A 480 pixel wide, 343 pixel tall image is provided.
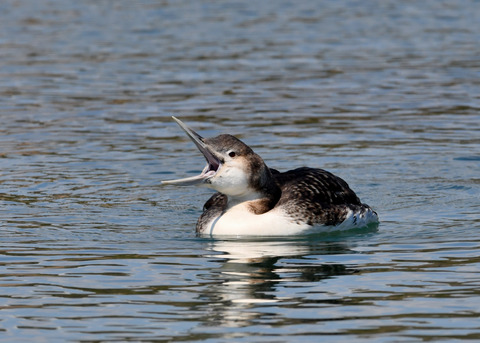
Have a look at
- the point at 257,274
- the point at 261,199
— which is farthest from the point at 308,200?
the point at 257,274

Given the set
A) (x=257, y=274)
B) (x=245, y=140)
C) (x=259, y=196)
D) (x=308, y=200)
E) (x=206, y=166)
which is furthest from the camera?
(x=245, y=140)

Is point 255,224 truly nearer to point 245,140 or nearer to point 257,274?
point 257,274

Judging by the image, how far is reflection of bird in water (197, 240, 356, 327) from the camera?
769 cm

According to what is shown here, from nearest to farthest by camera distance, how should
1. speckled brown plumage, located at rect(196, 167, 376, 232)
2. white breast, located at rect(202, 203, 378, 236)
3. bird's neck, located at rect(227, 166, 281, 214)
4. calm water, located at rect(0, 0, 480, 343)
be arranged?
calm water, located at rect(0, 0, 480, 343) < white breast, located at rect(202, 203, 378, 236) < bird's neck, located at rect(227, 166, 281, 214) < speckled brown plumage, located at rect(196, 167, 376, 232)

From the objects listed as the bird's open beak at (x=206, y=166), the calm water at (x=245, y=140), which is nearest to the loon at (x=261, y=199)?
the bird's open beak at (x=206, y=166)

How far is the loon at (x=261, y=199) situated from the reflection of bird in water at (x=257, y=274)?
6.8 inches

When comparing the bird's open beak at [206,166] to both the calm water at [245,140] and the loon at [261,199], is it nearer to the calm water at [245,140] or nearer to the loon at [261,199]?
the loon at [261,199]

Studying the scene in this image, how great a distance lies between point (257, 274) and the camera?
28.7 ft

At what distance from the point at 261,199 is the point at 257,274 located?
1621 mm

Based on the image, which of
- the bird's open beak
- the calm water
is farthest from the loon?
the calm water

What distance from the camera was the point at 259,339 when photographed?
273 inches

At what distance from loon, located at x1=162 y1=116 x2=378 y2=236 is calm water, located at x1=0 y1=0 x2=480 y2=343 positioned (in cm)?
17

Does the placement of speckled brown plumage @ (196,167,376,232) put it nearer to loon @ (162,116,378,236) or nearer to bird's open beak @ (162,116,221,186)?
loon @ (162,116,378,236)

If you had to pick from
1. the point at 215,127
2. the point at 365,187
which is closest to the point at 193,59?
the point at 215,127
